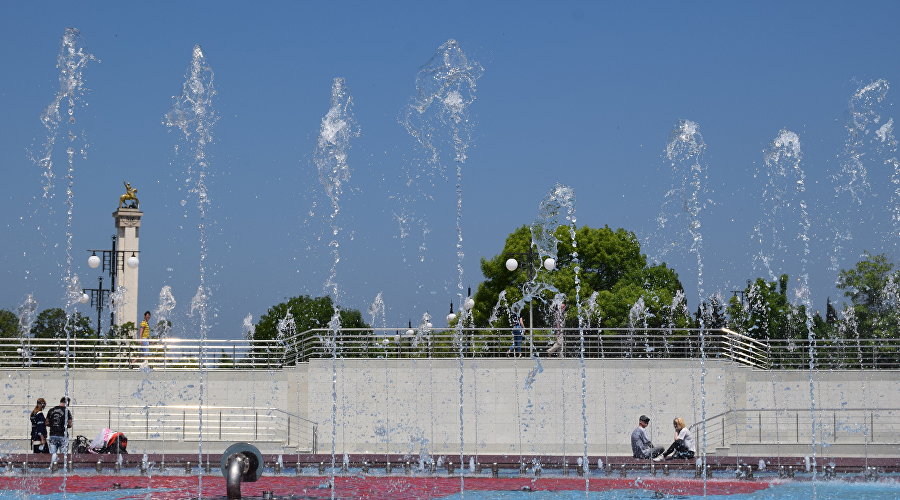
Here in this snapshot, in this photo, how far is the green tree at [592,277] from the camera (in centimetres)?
5619

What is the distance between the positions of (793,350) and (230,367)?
14.7 m

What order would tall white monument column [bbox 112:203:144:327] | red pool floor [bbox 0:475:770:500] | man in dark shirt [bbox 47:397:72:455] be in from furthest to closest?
tall white monument column [bbox 112:203:144:327] → man in dark shirt [bbox 47:397:72:455] → red pool floor [bbox 0:475:770:500]

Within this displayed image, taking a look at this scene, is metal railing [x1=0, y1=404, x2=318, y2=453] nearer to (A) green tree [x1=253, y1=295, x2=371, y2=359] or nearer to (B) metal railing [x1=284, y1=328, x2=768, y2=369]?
(B) metal railing [x1=284, y1=328, x2=768, y2=369]

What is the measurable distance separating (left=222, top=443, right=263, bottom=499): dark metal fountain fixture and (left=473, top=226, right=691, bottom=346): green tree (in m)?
41.8

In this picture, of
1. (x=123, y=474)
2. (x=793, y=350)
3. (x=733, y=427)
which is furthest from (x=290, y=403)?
(x=793, y=350)

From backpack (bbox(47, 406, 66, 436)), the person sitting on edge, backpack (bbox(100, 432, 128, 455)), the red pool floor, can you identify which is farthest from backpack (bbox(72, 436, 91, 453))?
the person sitting on edge

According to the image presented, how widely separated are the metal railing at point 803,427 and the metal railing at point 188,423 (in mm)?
9702

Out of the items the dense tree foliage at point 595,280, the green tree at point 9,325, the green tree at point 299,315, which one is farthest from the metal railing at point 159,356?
the green tree at point 299,315

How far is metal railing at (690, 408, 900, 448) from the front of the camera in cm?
2656

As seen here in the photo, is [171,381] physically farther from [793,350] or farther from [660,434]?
[793,350]

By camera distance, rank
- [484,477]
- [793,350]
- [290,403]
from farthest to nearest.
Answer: [793,350] < [290,403] < [484,477]

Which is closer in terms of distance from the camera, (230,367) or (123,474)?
(123,474)

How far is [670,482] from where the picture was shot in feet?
61.2

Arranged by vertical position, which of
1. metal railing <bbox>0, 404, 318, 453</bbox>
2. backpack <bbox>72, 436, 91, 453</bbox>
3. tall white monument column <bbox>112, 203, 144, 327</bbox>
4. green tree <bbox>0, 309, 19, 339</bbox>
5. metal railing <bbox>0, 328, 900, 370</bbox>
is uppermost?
tall white monument column <bbox>112, 203, 144, 327</bbox>
